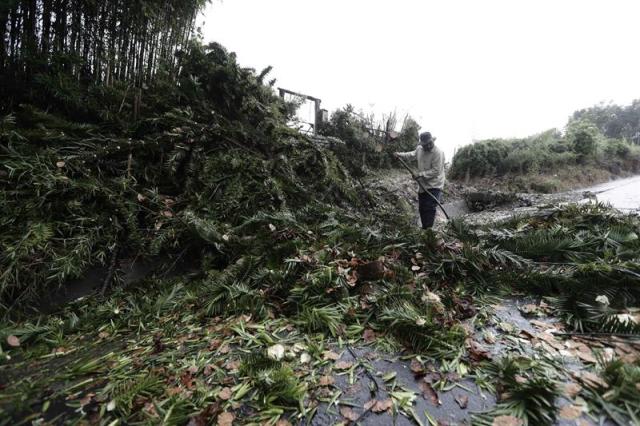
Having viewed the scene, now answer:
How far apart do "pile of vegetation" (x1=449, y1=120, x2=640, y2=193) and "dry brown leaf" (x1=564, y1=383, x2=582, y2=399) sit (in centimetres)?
1243

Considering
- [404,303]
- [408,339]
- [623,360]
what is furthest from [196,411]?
[623,360]

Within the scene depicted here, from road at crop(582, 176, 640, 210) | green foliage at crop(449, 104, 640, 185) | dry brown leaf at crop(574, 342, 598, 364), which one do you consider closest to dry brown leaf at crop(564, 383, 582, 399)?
dry brown leaf at crop(574, 342, 598, 364)

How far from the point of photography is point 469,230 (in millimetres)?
3143

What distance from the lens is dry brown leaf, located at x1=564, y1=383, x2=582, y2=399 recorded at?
4.06 ft

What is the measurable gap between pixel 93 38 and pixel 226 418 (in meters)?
5.02

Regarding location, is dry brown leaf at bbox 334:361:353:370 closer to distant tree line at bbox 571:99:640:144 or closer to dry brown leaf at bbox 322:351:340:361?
dry brown leaf at bbox 322:351:340:361

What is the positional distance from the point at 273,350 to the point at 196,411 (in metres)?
0.49

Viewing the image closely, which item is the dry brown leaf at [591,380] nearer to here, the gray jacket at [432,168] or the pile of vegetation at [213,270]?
the pile of vegetation at [213,270]

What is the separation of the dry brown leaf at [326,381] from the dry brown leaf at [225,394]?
1.57 ft

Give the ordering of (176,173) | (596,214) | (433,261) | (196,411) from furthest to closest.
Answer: (176,173) < (596,214) < (433,261) < (196,411)

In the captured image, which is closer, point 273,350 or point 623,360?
point 623,360

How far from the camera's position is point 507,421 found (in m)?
1.17

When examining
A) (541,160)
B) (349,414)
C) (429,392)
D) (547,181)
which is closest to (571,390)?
(429,392)

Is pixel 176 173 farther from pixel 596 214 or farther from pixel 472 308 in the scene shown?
pixel 596 214
